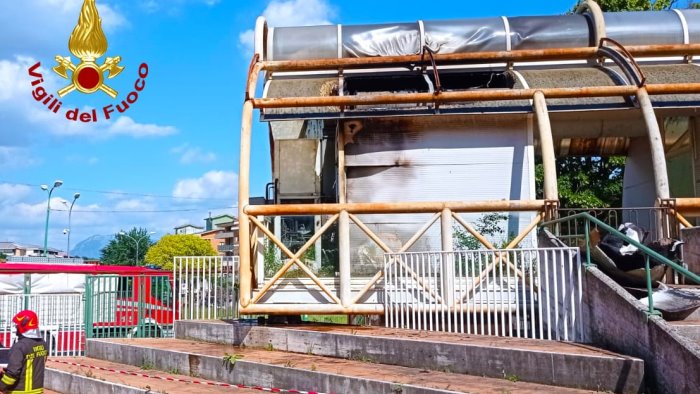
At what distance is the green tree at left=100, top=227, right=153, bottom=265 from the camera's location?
67312mm

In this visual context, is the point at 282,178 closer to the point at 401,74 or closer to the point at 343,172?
the point at 343,172

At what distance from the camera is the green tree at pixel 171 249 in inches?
2581

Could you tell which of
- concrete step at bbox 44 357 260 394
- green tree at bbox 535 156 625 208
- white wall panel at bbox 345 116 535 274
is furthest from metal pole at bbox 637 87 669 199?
green tree at bbox 535 156 625 208

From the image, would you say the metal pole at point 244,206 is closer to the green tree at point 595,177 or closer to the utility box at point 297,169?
the utility box at point 297,169

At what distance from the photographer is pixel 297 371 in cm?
773

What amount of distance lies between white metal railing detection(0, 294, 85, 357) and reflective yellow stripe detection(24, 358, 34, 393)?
23.2 ft

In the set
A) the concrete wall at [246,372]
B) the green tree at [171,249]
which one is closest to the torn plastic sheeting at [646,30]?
the concrete wall at [246,372]

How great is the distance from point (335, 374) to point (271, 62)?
6627 millimetres

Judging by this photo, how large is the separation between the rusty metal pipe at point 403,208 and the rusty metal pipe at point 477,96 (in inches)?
72.9

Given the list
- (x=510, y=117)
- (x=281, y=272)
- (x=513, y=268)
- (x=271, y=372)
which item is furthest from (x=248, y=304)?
(x=510, y=117)

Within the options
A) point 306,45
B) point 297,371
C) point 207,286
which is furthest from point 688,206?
point 207,286

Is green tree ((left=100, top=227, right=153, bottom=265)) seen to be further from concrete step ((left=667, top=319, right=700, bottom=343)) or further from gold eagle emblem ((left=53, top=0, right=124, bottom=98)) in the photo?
concrete step ((left=667, top=319, right=700, bottom=343))

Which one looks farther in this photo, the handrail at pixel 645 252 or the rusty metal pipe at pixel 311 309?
the rusty metal pipe at pixel 311 309

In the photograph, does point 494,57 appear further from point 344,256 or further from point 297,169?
point 344,256
